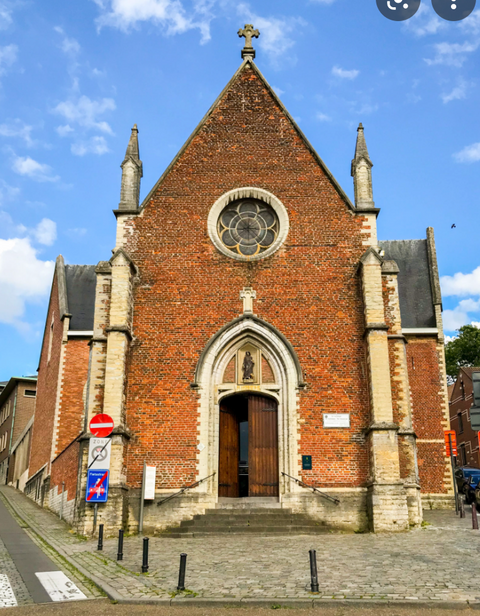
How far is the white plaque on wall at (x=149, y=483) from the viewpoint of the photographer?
15664 mm

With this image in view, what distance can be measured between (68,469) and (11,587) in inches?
396

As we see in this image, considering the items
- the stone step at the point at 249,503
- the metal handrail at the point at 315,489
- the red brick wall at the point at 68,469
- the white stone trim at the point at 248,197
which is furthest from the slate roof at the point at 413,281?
the red brick wall at the point at 68,469

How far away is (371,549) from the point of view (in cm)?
1177

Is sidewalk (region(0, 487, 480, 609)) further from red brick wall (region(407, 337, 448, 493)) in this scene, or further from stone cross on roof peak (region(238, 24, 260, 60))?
stone cross on roof peak (region(238, 24, 260, 60))

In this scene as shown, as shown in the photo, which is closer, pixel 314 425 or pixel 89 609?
pixel 89 609

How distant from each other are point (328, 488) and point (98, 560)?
6.70 meters

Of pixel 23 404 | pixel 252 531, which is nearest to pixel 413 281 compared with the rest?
pixel 252 531

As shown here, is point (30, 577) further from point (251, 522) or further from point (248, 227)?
point (248, 227)

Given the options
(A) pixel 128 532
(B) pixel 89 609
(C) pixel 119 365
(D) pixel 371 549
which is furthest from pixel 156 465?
(B) pixel 89 609

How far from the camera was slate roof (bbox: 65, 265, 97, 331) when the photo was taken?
2803 cm

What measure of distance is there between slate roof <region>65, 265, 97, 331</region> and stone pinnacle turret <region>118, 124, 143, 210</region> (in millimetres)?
10384

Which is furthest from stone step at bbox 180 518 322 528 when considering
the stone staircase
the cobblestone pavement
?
the cobblestone pavement

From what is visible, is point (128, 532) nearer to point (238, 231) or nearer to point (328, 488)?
point (328, 488)

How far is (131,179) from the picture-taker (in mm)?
18703
